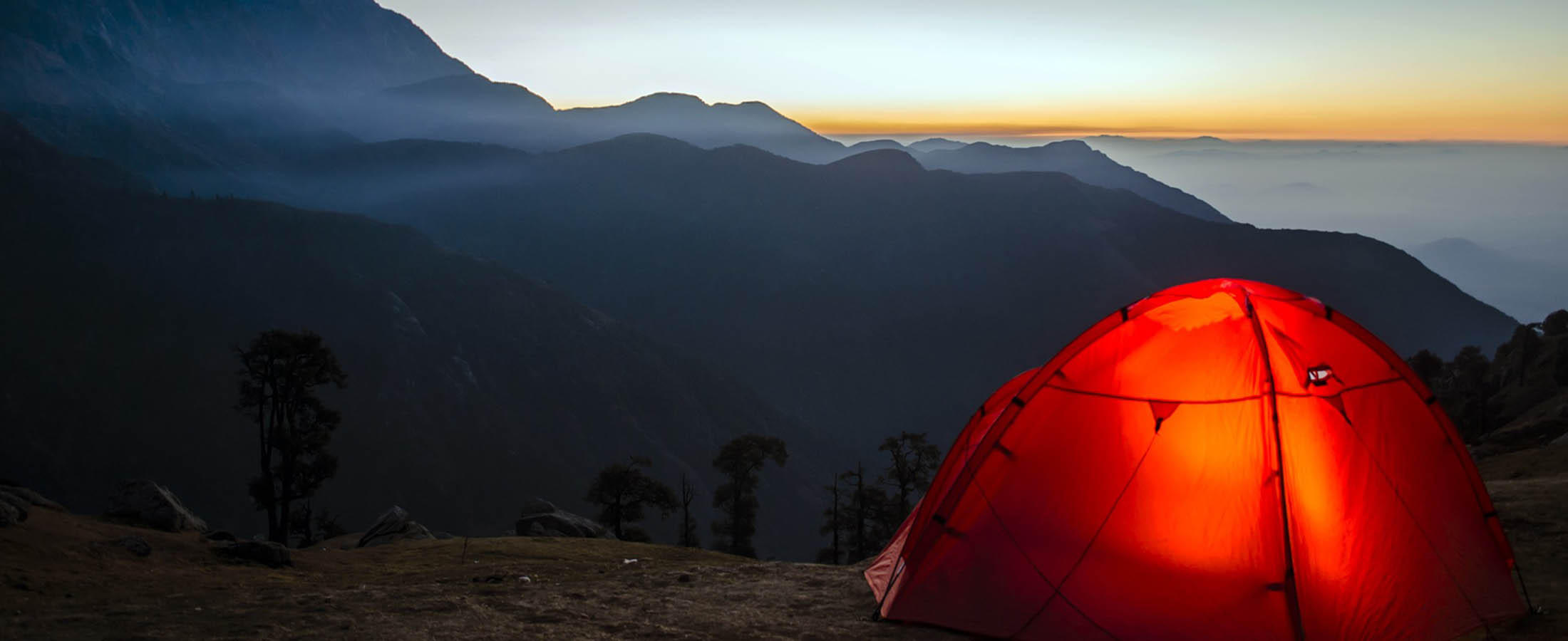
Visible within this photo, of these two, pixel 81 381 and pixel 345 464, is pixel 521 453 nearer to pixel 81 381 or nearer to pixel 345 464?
pixel 345 464

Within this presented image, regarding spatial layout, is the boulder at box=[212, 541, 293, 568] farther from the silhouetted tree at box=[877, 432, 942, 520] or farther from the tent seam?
the silhouetted tree at box=[877, 432, 942, 520]

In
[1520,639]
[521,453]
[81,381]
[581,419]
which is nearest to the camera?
[1520,639]

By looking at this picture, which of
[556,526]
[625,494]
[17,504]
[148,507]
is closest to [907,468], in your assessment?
[625,494]

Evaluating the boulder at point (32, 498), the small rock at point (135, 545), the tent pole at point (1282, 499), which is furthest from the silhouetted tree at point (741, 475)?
the tent pole at point (1282, 499)

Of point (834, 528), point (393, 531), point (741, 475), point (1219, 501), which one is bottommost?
point (834, 528)

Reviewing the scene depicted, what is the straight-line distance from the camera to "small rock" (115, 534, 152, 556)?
58.5 ft

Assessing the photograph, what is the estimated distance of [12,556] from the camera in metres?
14.9

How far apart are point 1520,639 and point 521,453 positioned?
160621 mm

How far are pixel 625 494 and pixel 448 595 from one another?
36613 mm

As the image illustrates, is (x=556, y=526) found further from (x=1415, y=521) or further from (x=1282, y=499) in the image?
(x=1415, y=521)

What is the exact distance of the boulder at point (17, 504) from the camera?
664 inches

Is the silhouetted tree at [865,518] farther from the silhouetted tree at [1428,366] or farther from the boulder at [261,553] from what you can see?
the silhouetted tree at [1428,366]

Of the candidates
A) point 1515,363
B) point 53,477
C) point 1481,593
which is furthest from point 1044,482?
point 53,477

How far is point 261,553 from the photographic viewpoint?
19.6 metres
